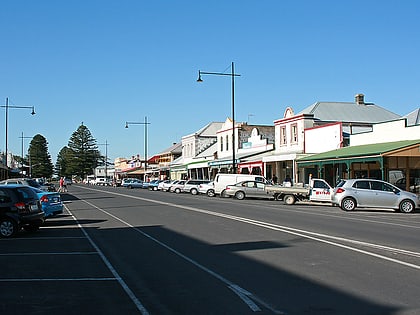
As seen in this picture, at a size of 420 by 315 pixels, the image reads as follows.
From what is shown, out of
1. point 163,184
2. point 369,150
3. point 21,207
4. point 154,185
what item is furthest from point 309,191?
point 154,185

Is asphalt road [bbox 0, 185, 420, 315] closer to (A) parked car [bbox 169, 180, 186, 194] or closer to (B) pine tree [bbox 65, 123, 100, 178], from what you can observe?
(A) parked car [bbox 169, 180, 186, 194]

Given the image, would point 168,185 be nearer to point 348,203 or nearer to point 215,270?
point 348,203

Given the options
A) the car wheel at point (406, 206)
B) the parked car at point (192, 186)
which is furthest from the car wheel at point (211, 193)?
the car wheel at point (406, 206)

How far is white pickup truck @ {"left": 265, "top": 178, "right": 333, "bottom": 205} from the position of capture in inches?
1238

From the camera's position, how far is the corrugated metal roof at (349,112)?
50.3 m

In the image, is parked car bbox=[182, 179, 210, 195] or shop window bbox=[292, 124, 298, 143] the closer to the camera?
shop window bbox=[292, 124, 298, 143]

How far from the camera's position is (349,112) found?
51.7m

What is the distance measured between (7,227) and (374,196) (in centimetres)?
1740

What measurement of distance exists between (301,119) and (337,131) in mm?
5995

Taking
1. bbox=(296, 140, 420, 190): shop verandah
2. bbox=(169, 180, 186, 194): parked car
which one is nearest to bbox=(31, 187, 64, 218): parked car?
bbox=(296, 140, 420, 190): shop verandah

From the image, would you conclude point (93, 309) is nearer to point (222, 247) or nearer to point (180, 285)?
point (180, 285)

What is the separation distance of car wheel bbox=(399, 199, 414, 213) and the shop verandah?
15.8ft

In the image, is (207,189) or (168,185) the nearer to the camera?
(207,189)

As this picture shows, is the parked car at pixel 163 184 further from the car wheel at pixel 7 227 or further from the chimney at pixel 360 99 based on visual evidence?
the car wheel at pixel 7 227
